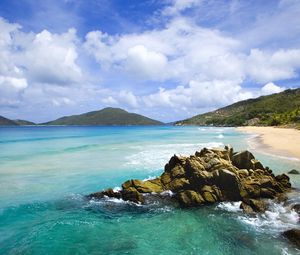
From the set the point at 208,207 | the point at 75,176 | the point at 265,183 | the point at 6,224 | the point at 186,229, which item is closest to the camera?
the point at 186,229

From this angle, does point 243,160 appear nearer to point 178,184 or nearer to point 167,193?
point 178,184

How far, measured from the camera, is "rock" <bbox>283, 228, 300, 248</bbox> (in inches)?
565

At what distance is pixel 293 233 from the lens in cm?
1484

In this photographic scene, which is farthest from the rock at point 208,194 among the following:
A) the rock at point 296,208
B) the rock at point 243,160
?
the rock at point 243,160

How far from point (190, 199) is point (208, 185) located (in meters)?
2.10

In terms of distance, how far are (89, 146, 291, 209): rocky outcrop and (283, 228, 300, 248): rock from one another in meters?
3.64

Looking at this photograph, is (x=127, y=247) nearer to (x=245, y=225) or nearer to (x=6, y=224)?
(x=245, y=225)

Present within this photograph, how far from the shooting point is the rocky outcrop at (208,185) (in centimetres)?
2050

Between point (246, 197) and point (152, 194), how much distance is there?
7.01 metres

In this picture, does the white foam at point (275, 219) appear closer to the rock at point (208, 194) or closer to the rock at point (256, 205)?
the rock at point (256, 205)

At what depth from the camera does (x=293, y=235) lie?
14.8 meters

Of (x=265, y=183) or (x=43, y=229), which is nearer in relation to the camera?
(x=43, y=229)

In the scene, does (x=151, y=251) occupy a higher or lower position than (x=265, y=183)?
lower

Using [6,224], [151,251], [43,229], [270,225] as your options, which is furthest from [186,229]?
[6,224]
